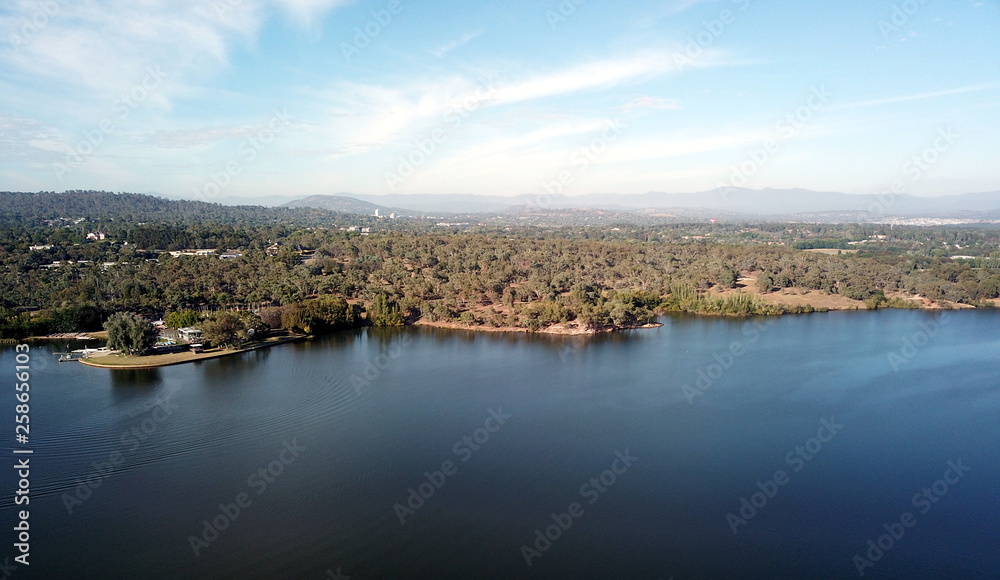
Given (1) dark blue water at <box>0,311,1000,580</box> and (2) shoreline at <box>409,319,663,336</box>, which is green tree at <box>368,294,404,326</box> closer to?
(2) shoreline at <box>409,319,663,336</box>

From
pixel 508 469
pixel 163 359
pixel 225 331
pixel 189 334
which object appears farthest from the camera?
pixel 189 334

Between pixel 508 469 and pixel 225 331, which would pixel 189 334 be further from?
pixel 508 469

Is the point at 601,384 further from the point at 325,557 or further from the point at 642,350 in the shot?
the point at 325,557

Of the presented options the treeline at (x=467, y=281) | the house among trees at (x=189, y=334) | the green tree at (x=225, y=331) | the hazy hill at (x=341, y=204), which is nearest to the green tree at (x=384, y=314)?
the treeline at (x=467, y=281)

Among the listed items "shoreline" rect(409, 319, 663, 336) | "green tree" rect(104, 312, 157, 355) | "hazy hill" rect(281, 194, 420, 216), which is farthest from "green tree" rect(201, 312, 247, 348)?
"hazy hill" rect(281, 194, 420, 216)

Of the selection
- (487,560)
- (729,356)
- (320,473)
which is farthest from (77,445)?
(729,356)

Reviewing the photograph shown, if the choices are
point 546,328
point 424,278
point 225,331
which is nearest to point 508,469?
point 225,331

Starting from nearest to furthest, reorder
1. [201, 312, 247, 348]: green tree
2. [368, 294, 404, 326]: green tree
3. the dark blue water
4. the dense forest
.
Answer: the dark blue water
[201, 312, 247, 348]: green tree
the dense forest
[368, 294, 404, 326]: green tree
